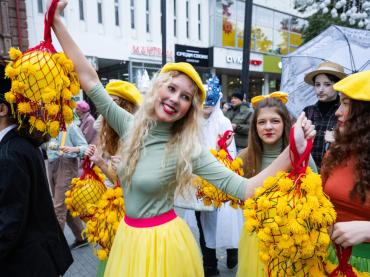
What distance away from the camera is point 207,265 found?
368cm

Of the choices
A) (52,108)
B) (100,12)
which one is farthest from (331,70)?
(100,12)

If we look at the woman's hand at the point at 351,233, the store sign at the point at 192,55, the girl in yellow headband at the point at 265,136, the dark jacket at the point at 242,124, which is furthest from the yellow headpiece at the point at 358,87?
the store sign at the point at 192,55

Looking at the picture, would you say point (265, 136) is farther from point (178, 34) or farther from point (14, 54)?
point (178, 34)

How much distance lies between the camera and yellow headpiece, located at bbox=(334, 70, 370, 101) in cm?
153

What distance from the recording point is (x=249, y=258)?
233 centimetres

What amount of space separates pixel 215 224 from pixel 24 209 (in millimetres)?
2454

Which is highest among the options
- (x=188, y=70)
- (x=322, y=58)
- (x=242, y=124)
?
(x=322, y=58)

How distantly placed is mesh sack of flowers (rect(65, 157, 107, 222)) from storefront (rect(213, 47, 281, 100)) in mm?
16278

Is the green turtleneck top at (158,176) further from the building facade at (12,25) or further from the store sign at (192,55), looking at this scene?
the store sign at (192,55)

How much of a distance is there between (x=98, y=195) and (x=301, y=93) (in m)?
3.04

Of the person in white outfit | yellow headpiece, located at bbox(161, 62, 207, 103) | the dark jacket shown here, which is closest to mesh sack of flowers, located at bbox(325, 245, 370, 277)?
yellow headpiece, located at bbox(161, 62, 207, 103)

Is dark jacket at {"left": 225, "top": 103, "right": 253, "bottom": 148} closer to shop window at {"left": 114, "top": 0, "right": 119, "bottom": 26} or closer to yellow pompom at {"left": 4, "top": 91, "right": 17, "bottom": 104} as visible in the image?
yellow pompom at {"left": 4, "top": 91, "right": 17, "bottom": 104}

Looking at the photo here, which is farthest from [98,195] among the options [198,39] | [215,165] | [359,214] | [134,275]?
[198,39]

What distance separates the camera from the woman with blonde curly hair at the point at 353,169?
154cm
